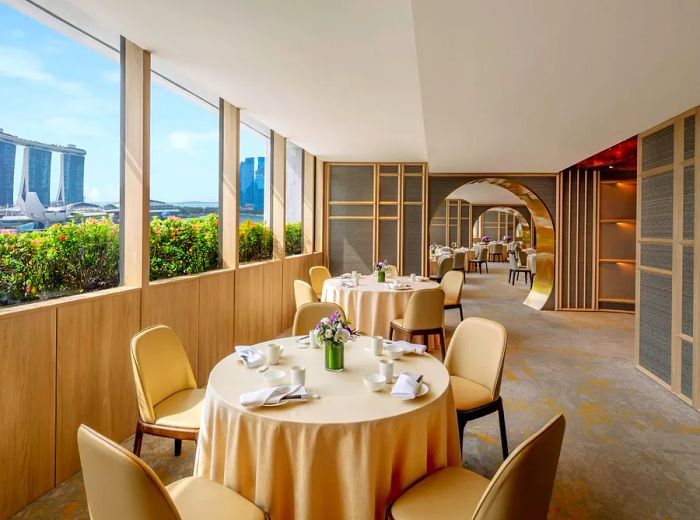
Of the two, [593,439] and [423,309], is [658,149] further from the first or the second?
[593,439]

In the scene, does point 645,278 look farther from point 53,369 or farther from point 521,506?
point 53,369

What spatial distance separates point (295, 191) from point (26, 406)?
19.0ft

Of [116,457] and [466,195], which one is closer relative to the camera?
[116,457]

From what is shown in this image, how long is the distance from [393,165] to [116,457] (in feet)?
24.5

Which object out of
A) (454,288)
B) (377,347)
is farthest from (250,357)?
(454,288)

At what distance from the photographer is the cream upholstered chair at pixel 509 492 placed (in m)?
1.23

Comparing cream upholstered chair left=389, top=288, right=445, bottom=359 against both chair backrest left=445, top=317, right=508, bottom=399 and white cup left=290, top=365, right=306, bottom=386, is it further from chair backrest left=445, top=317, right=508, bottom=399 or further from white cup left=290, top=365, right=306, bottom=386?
white cup left=290, top=365, right=306, bottom=386

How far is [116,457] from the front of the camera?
116cm

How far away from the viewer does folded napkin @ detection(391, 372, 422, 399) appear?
1788 mm

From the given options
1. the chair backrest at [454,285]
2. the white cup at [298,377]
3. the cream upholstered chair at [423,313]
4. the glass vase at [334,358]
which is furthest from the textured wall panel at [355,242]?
the white cup at [298,377]

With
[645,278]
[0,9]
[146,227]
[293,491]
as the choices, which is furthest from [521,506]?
[645,278]

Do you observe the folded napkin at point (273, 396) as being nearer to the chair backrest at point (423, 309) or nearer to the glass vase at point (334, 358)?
the glass vase at point (334, 358)

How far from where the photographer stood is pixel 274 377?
201 centimetres

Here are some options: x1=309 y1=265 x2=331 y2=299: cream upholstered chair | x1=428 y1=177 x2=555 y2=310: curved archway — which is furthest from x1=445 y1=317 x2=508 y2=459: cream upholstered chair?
x1=428 y1=177 x2=555 y2=310: curved archway
